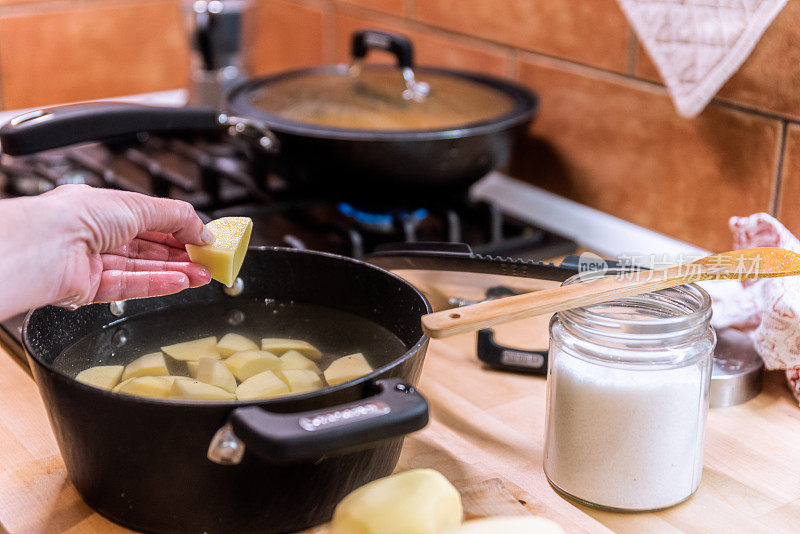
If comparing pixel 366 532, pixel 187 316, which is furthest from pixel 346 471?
pixel 187 316

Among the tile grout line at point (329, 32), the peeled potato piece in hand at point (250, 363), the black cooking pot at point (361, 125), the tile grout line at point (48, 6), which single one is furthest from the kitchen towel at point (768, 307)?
the tile grout line at point (48, 6)

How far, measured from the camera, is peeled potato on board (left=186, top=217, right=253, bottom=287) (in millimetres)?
703

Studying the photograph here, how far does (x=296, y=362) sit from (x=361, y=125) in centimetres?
45

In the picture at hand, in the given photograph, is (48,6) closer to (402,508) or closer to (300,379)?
(300,379)

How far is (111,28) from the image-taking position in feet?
5.54

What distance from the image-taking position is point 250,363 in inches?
27.5

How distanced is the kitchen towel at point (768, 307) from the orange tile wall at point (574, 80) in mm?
101

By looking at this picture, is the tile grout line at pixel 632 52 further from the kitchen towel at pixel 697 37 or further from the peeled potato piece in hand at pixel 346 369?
the peeled potato piece in hand at pixel 346 369

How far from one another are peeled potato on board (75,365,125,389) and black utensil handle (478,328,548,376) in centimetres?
34

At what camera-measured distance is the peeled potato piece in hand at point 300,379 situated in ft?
2.22

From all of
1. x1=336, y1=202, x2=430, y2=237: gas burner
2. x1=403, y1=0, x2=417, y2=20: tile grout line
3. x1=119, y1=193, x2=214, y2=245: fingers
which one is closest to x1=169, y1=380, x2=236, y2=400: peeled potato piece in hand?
x1=119, y1=193, x2=214, y2=245: fingers

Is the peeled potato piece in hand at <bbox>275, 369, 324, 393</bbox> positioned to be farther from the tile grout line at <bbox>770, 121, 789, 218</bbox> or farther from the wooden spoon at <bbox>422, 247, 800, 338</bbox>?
the tile grout line at <bbox>770, 121, 789, 218</bbox>

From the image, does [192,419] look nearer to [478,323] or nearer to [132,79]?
[478,323]

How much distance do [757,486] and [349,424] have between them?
0.36m
